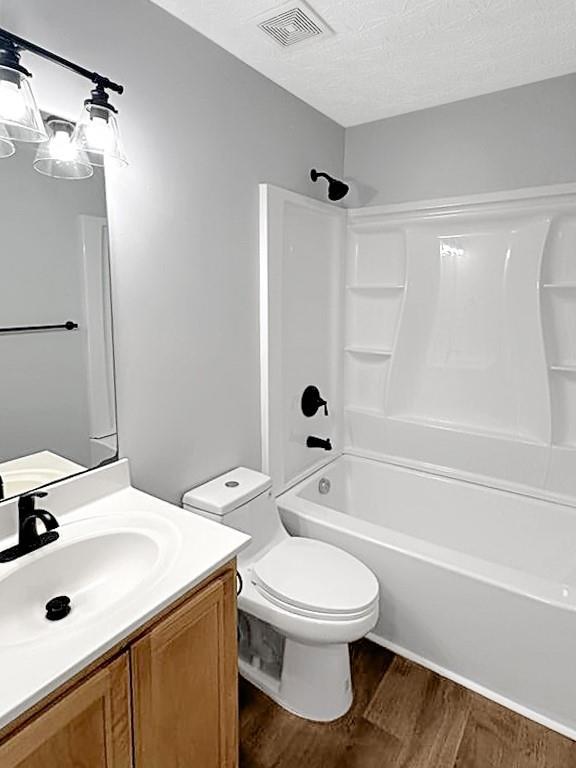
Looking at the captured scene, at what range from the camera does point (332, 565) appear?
1872 mm

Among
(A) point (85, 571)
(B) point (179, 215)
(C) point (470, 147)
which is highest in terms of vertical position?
(C) point (470, 147)

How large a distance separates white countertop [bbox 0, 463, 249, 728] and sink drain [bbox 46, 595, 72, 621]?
16mm

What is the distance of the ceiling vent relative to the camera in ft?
5.08

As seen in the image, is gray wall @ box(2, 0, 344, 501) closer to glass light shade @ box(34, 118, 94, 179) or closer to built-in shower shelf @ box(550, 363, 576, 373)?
glass light shade @ box(34, 118, 94, 179)

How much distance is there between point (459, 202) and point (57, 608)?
2326mm

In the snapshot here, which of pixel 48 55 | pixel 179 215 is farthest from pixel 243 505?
pixel 48 55

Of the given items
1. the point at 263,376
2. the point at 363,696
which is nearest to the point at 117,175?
the point at 263,376

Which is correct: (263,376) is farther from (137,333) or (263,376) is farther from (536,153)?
(536,153)

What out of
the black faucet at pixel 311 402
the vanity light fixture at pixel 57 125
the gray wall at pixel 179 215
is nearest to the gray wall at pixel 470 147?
the gray wall at pixel 179 215

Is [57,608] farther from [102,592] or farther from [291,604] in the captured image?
[291,604]

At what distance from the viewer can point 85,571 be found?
1292 mm

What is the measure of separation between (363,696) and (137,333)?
5.33 ft

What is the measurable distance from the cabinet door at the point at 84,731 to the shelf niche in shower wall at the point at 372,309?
6.77 ft

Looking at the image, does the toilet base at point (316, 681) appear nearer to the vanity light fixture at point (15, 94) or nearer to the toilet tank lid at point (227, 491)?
the toilet tank lid at point (227, 491)
